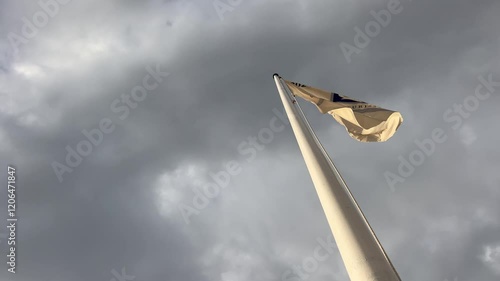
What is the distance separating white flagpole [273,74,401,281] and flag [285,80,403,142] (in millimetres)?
7239

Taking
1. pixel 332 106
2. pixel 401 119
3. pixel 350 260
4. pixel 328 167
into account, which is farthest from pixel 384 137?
pixel 350 260

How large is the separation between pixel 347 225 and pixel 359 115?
11.9m

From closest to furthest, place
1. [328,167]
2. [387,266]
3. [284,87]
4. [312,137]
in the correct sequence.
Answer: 1. [387,266]
2. [328,167]
3. [312,137]
4. [284,87]

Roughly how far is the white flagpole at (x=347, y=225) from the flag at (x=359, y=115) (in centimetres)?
724

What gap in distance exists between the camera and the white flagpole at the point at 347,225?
29.0 feet

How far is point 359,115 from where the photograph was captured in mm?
20953

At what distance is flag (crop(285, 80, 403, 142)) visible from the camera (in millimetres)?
20141

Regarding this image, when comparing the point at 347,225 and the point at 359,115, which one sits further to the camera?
the point at 359,115

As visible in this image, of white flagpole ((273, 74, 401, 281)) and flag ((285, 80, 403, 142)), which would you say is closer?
white flagpole ((273, 74, 401, 281))

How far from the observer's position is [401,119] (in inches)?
767

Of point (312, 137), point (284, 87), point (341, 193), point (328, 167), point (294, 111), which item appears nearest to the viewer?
point (341, 193)

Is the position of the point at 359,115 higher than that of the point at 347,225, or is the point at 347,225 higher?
the point at 359,115

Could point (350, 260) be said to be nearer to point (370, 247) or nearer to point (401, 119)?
point (370, 247)

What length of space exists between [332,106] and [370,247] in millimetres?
13451
